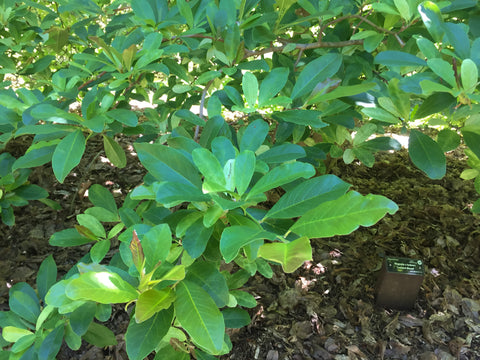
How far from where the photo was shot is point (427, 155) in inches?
37.2

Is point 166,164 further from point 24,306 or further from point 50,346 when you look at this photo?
point 24,306

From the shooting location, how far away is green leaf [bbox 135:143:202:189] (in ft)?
2.30

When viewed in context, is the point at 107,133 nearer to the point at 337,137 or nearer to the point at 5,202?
the point at 337,137

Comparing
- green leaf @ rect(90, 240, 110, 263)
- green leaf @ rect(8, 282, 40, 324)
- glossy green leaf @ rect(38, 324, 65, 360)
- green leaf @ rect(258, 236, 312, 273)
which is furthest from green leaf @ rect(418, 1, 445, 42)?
green leaf @ rect(8, 282, 40, 324)

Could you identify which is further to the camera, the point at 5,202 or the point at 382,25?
the point at 5,202

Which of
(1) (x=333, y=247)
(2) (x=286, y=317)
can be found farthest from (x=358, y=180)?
(2) (x=286, y=317)

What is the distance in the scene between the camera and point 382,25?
1397 mm

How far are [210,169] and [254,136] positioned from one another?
208 millimetres

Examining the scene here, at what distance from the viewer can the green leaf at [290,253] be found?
501 millimetres

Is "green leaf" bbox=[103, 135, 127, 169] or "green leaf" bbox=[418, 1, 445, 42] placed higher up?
"green leaf" bbox=[418, 1, 445, 42]

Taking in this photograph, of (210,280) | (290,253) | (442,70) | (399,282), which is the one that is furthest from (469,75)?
(399,282)

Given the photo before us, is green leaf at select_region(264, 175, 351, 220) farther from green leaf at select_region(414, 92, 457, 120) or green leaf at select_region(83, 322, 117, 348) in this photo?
green leaf at select_region(83, 322, 117, 348)

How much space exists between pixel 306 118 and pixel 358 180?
246 centimetres

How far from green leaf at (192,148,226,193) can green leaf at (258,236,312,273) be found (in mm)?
132
